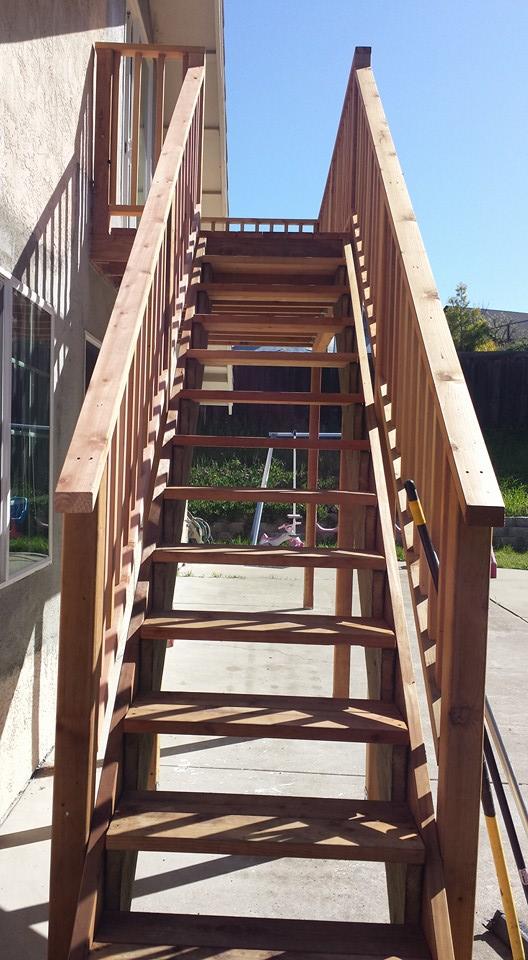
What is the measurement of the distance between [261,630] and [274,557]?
1.14 ft

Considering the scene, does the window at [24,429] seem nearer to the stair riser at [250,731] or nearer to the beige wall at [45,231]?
the beige wall at [45,231]

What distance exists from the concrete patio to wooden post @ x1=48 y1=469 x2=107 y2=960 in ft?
2.27

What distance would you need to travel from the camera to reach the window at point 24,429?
3133 millimetres

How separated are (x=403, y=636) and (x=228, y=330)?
2.26 metres

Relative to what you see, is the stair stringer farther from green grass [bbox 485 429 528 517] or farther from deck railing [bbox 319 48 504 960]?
green grass [bbox 485 429 528 517]

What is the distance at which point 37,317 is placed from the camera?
11.6 ft

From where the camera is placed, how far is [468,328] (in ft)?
65.4

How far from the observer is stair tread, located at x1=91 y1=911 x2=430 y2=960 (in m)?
1.93

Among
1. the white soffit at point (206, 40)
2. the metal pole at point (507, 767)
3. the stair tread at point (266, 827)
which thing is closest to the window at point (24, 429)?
the stair tread at point (266, 827)

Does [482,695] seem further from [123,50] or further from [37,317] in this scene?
[123,50]

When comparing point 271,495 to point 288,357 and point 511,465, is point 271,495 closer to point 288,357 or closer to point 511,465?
point 288,357

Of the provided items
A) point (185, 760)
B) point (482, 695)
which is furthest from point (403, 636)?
point (185, 760)

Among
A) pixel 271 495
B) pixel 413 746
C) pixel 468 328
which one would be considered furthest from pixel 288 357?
pixel 468 328

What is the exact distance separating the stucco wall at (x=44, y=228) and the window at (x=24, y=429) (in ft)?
0.34
